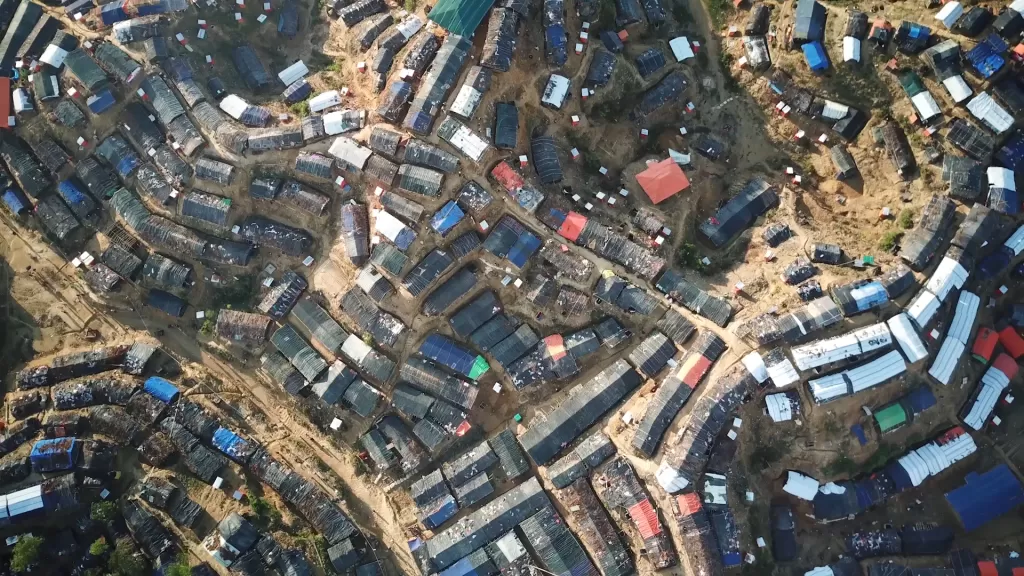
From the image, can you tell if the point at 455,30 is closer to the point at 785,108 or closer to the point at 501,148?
the point at 501,148

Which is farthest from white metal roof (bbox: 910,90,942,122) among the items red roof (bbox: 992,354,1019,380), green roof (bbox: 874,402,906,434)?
green roof (bbox: 874,402,906,434)

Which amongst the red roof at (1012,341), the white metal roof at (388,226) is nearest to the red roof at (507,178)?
the white metal roof at (388,226)

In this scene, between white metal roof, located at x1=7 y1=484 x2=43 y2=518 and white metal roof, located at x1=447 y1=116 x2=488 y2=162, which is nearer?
white metal roof, located at x1=7 y1=484 x2=43 y2=518

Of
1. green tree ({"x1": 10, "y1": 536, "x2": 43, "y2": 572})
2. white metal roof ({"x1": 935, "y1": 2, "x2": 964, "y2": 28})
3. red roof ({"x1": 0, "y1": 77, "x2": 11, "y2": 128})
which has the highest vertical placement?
red roof ({"x1": 0, "y1": 77, "x2": 11, "y2": 128})

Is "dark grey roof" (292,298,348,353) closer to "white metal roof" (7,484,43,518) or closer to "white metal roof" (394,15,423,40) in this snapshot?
"white metal roof" (394,15,423,40)

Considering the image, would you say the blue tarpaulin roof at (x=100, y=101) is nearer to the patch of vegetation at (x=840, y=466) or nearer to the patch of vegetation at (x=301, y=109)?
the patch of vegetation at (x=301, y=109)

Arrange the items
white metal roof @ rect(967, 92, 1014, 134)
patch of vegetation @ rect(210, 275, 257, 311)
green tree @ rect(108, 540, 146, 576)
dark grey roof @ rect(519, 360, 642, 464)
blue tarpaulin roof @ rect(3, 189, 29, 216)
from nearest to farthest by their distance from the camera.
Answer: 1. green tree @ rect(108, 540, 146, 576)
2. dark grey roof @ rect(519, 360, 642, 464)
3. white metal roof @ rect(967, 92, 1014, 134)
4. patch of vegetation @ rect(210, 275, 257, 311)
5. blue tarpaulin roof @ rect(3, 189, 29, 216)

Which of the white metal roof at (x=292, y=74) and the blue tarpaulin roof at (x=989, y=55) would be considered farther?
the white metal roof at (x=292, y=74)

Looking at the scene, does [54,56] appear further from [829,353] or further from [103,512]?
[829,353]
